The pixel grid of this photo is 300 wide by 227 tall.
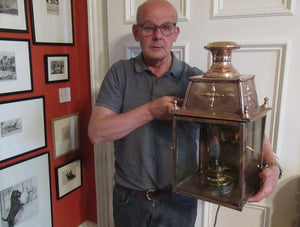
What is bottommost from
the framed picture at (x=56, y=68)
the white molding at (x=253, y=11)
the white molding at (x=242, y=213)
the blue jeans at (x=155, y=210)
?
the white molding at (x=242, y=213)

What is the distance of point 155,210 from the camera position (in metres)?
1.17

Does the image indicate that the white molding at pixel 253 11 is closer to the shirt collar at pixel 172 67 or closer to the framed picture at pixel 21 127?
the shirt collar at pixel 172 67

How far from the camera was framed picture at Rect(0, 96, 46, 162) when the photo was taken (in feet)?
4.19

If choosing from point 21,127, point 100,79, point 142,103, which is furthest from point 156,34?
point 21,127

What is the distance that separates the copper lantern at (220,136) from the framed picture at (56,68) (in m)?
0.85

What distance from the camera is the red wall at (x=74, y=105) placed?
1.41 metres

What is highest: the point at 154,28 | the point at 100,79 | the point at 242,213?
the point at 154,28

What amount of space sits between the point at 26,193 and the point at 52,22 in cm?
87

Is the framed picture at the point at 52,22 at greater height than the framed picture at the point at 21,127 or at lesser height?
greater

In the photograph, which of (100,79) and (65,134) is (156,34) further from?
(65,134)

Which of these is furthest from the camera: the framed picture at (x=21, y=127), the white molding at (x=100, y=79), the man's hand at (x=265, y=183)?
the white molding at (x=100, y=79)

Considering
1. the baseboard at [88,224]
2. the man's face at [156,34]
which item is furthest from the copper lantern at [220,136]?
the baseboard at [88,224]

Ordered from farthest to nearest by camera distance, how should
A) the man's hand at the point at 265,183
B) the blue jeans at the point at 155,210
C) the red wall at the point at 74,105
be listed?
the red wall at the point at 74,105, the blue jeans at the point at 155,210, the man's hand at the point at 265,183

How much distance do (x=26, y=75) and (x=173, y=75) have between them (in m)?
0.70
